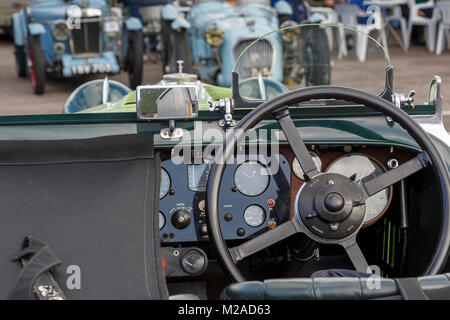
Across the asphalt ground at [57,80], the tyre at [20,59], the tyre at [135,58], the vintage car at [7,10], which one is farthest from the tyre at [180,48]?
the vintage car at [7,10]

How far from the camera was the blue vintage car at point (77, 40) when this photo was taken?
30.1 ft

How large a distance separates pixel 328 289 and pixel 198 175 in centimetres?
100

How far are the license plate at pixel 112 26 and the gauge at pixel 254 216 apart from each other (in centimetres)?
733

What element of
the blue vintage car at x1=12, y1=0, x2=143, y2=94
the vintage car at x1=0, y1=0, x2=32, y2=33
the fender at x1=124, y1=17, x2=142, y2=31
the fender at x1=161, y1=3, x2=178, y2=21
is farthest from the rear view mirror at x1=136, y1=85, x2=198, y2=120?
the vintage car at x1=0, y1=0, x2=32, y2=33

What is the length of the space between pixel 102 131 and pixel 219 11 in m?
6.63

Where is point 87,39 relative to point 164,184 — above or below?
below

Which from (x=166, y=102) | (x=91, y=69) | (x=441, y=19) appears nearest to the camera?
(x=166, y=102)

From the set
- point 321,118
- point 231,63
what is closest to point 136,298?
point 321,118

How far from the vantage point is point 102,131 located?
247cm

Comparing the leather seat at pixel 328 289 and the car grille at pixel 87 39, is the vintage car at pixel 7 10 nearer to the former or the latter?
the car grille at pixel 87 39

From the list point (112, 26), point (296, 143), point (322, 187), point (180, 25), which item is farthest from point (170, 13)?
point (322, 187)

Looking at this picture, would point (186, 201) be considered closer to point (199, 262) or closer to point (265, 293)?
point (199, 262)

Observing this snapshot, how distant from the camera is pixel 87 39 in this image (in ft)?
31.2

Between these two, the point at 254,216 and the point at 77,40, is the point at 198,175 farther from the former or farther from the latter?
the point at 77,40
